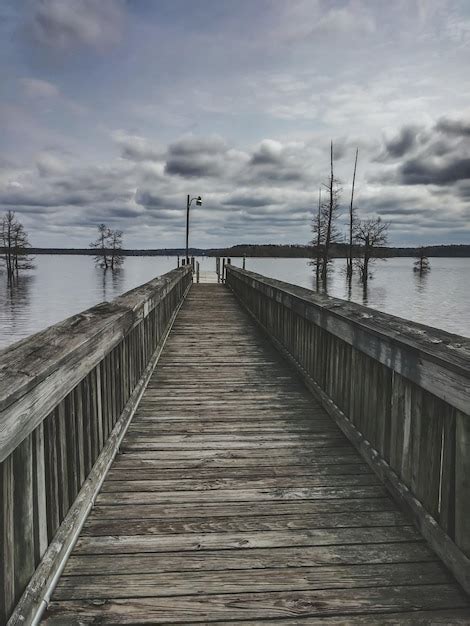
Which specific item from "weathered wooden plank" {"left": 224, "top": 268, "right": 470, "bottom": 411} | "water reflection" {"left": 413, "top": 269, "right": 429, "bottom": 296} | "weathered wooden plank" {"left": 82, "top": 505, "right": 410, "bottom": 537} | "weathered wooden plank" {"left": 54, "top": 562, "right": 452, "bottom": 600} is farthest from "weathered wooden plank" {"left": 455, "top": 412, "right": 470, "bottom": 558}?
"water reflection" {"left": 413, "top": 269, "right": 429, "bottom": 296}

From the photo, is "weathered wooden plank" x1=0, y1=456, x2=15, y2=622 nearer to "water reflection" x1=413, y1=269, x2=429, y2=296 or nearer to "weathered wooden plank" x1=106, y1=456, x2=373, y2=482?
"weathered wooden plank" x1=106, y1=456, x2=373, y2=482

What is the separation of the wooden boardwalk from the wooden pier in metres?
0.01

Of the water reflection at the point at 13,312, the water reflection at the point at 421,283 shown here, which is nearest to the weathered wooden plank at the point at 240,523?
the water reflection at the point at 13,312

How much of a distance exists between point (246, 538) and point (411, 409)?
1289 mm

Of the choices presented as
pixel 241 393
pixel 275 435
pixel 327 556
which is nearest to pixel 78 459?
pixel 327 556

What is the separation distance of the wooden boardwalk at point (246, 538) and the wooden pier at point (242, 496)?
11 millimetres

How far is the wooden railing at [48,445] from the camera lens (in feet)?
6.26

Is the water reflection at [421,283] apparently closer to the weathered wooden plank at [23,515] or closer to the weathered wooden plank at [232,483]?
the weathered wooden plank at [232,483]

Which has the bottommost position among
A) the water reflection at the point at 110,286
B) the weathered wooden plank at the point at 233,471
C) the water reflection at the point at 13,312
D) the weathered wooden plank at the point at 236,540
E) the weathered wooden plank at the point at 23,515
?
the water reflection at the point at 13,312

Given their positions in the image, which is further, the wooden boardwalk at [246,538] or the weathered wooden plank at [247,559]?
the weathered wooden plank at [247,559]

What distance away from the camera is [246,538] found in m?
2.79

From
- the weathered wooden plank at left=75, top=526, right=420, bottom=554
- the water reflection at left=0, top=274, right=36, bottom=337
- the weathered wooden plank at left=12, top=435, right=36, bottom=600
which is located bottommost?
the water reflection at left=0, top=274, right=36, bottom=337

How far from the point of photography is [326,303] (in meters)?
5.26

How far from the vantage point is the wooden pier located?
2.18 meters
